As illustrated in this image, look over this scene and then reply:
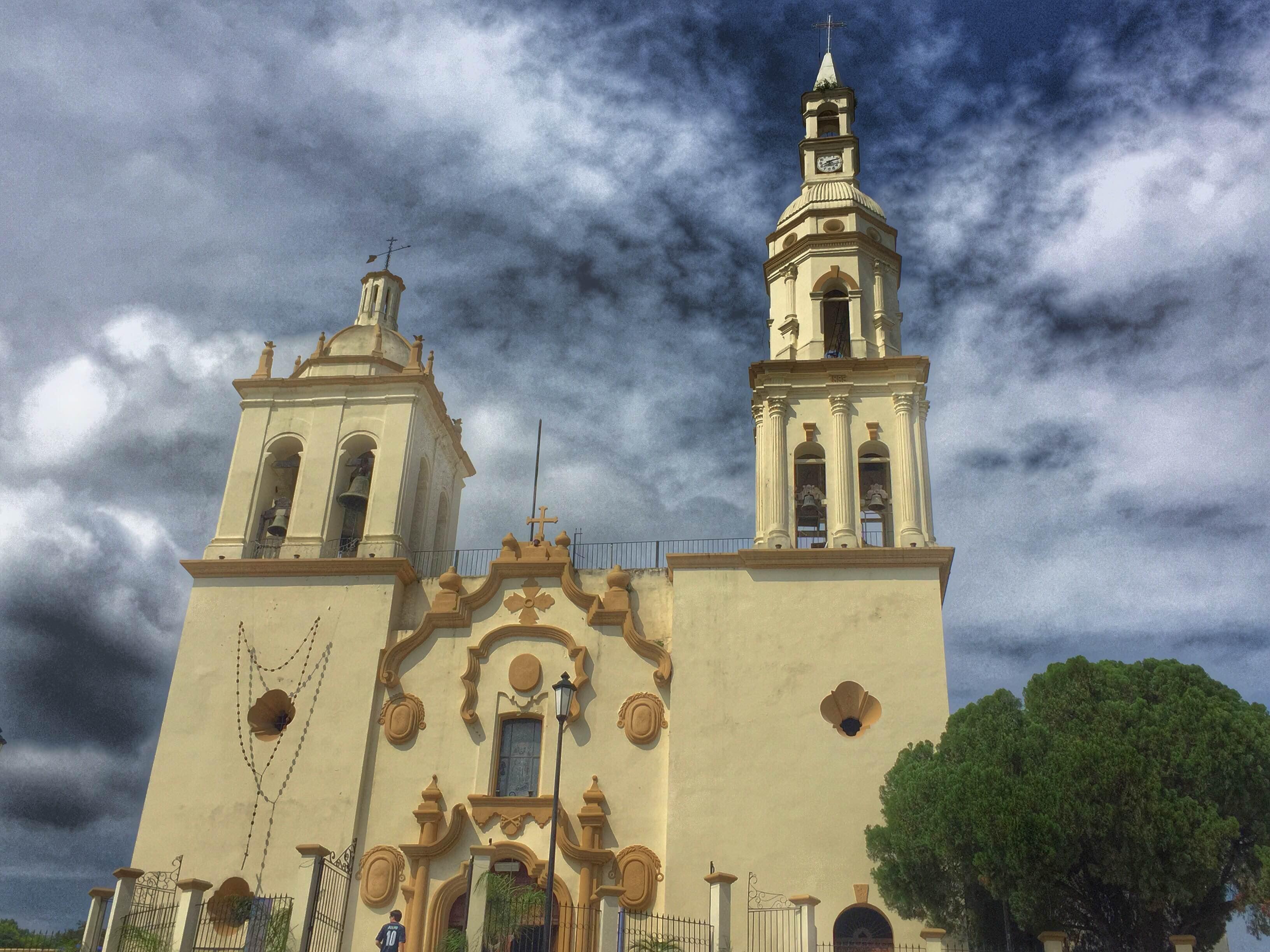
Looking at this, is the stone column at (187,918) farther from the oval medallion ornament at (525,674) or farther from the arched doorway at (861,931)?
the arched doorway at (861,931)

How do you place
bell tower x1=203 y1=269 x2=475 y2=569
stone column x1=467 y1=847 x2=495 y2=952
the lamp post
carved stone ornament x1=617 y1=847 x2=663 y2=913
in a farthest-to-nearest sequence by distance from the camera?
bell tower x1=203 y1=269 x2=475 y2=569, carved stone ornament x1=617 y1=847 x2=663 y2=913, stone column x1=467 y1=847 x2=495 y2=952, the lamp post

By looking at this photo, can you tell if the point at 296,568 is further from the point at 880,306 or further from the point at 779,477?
the point at 880,306

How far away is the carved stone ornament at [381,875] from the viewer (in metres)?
18.6

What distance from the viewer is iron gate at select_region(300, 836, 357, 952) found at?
53.1ft

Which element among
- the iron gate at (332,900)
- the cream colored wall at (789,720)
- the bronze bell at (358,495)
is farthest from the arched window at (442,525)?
the iron gate at (332,900)

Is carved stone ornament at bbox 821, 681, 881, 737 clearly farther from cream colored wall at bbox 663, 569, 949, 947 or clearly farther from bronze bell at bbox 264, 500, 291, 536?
bronze bell at bbox 264, 500, 291, 536

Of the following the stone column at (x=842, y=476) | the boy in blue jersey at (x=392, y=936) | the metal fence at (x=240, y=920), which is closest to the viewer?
the boy in blue jersey at (x=392, y=936)

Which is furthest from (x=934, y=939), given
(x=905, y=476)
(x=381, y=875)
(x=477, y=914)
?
(x=381, y=875)

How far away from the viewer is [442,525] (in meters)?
25.8

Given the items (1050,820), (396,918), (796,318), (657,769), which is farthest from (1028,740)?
(796,318)

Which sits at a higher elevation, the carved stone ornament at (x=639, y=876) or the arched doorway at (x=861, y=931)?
the carved stone ornament at (x=639, y=876)

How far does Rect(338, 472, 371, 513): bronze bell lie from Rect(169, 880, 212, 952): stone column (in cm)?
900

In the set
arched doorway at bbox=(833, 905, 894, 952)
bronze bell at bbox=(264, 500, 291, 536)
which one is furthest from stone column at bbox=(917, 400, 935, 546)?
bronze bell at bbox=(264, 500, 291, 536)

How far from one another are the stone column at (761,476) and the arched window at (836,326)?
2740 mm
